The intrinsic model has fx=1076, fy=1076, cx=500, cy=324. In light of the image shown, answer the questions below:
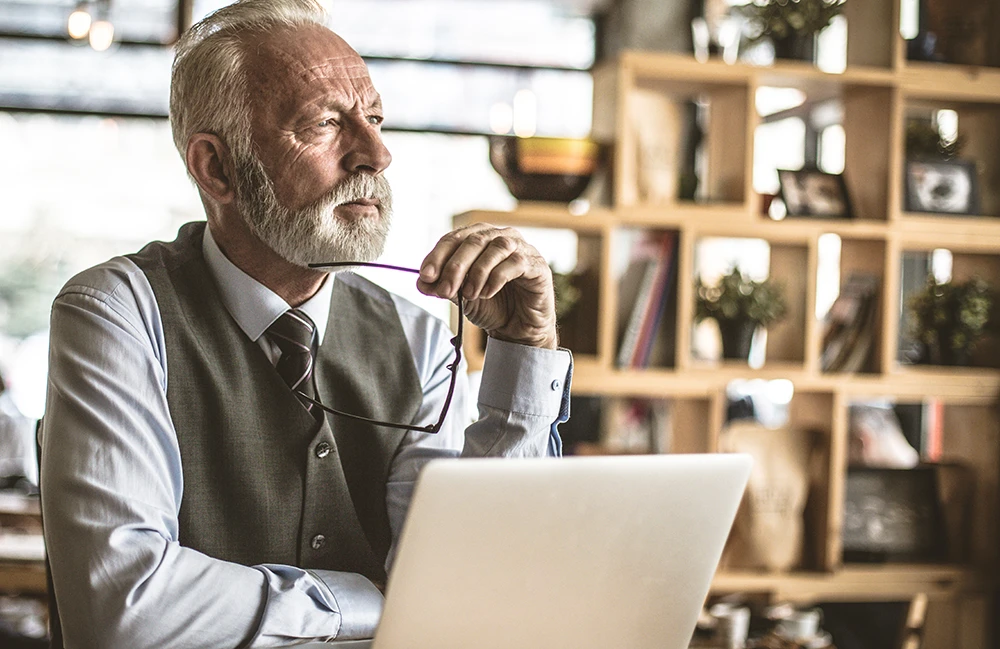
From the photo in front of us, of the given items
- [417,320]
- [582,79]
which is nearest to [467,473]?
[417,320]

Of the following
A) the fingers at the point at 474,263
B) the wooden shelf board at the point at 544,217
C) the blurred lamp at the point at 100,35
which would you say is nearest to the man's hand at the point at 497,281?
the fingers at the point at 474,263

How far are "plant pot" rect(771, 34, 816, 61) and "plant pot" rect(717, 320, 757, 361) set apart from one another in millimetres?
704

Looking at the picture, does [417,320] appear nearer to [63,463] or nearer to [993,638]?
[63,463]

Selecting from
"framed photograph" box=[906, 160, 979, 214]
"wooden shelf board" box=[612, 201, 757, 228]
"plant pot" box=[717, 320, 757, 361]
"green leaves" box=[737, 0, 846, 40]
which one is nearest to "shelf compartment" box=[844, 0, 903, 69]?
"green leaves" box=[737, 0, 846, 40]

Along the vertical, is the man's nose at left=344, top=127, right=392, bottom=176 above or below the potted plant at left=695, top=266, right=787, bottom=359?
above

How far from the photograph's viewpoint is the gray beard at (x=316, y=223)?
4.52ft

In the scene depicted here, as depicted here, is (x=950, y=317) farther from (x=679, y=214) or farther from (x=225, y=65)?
(x=225, y=65)

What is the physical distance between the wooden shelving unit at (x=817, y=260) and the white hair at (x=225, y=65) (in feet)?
3.77

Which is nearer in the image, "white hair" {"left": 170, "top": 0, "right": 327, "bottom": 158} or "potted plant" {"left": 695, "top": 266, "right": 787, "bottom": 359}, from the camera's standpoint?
"white hair" {"left": 170, "top": 0, "right": 327, "bottom": 158}

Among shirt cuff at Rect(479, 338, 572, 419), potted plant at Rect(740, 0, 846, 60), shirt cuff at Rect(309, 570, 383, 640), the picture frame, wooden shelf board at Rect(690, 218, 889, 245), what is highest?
potted plant at Rect(740, 0, 846, 60)

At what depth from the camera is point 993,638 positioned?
114 inches

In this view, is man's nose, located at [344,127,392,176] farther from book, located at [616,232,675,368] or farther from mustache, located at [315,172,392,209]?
book, located at [616,232,675,368]

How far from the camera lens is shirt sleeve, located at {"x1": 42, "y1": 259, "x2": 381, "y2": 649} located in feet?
3.53

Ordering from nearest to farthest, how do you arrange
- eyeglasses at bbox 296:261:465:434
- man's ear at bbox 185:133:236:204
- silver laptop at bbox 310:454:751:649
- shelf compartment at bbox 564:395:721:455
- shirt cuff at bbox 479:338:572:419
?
silver laptop at bbox 310:454:751:649 → eyeglasses at bbox 296:261:465:434 → shirt cuff at bbox 479:338:572:419 → man's ear at bbox 185:133:236:204 → shelf compartment at bbox 564:395:721:455
